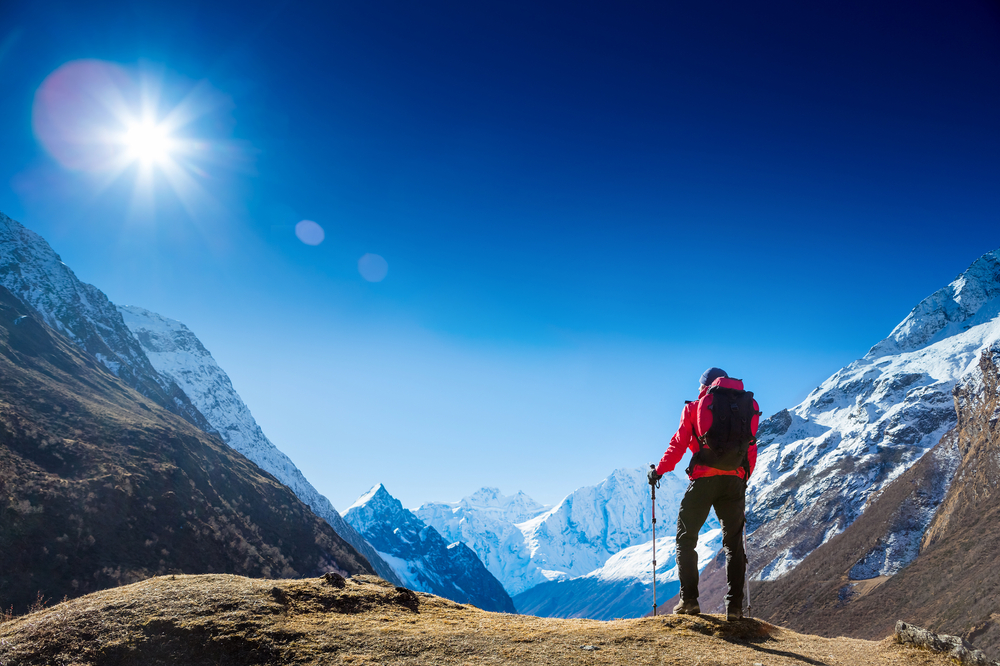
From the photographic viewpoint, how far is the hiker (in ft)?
36.0

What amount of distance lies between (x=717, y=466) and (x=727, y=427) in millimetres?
796

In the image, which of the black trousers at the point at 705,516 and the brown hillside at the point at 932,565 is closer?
the black trousers at the point at 705,516

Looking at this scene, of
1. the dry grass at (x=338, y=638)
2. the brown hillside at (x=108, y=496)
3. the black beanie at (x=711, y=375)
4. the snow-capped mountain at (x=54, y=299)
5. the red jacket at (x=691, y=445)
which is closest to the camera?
the dry grass at (x=338, y=638)

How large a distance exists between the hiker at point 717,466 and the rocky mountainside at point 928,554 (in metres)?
105

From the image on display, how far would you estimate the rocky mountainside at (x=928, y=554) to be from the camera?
10550 centimetres

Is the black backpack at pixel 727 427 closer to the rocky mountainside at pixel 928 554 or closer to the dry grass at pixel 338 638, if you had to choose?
the dry grass at pixel 338 638

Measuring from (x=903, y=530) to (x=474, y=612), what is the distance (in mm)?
177689

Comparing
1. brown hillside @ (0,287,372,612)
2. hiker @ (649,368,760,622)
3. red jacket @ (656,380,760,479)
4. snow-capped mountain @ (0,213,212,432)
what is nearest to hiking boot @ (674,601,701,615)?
hiker @ (649,368,760,622)

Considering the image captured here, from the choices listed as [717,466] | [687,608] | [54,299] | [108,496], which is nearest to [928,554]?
[687,608]

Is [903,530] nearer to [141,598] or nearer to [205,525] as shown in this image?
[205,525]

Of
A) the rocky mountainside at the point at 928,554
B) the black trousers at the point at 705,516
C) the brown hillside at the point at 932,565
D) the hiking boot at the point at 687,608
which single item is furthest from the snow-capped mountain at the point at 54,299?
the black trousers at the point at 705,516

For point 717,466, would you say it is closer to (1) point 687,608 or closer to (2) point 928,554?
(1) point 687,608

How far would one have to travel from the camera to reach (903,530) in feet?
493

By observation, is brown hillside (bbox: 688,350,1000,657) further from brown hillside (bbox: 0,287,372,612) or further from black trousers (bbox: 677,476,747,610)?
brown hillside (bbox: 0,287,372,612)
